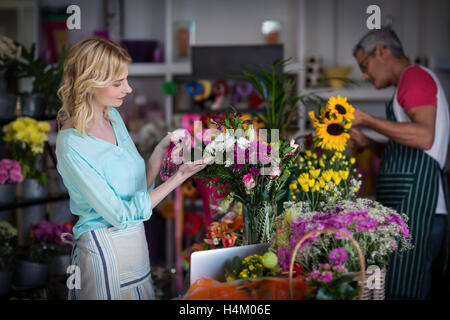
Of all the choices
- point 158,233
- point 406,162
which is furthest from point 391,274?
point 158,233

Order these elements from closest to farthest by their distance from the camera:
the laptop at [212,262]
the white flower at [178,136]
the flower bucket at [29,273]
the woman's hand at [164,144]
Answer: the laptop at [212,262] → the white flower at [178,136] → the woman's hand at [164,144] → the flower bucket at [29,273]

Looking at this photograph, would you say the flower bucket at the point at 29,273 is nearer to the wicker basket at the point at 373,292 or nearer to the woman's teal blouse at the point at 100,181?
the woman's teal blouse at the point at 100,181

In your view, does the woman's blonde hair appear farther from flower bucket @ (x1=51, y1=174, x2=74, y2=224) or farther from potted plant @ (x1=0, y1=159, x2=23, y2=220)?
flower bucket @ (x1=51, y1=174, x2=74, y2=224)

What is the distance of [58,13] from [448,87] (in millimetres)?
3310

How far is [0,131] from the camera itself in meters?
3.00

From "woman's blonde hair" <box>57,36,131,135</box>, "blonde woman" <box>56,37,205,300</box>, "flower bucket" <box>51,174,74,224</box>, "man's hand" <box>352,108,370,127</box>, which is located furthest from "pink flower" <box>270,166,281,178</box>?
"flower bucket" <box>51,174,74,224</box>

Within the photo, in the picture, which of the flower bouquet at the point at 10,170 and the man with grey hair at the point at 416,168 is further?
the flower bouquet at the point at 10,170

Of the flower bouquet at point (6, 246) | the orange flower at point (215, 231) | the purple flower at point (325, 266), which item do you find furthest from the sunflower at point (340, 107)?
the flower bouquet at point (6, 246)

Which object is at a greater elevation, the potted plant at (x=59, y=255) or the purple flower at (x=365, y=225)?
the purple flower at (x=365, y=225)

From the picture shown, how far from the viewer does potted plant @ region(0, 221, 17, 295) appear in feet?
8.71

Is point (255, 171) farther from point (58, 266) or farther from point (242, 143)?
point (58, 266)

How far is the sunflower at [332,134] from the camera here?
5.71 feet
